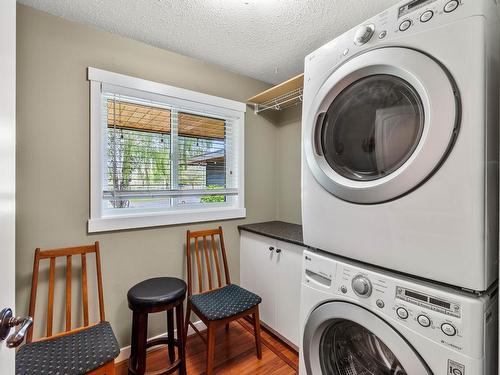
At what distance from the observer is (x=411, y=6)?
0.80 metres

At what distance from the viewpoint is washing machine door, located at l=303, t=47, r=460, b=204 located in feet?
2.36

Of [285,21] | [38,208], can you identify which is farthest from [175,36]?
[38,208]

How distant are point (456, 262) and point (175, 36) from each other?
1956mm

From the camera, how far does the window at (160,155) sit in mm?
1632

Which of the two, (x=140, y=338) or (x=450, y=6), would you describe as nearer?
(x=450, y=6)

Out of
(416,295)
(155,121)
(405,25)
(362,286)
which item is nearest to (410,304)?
(416,295)

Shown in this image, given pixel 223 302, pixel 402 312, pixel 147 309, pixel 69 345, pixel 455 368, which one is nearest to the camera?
pixel 455 368

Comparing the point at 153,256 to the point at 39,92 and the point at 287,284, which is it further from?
the point at 39,92

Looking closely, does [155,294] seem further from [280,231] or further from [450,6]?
[450,6]

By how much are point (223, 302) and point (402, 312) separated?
3.70 ft

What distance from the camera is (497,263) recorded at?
2.45 ft

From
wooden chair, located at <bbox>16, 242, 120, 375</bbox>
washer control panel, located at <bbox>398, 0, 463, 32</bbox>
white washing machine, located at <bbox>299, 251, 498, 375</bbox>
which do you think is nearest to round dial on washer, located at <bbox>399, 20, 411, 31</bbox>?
washer control panel, located at <bbox>398, 0, 463, 32</bbox>

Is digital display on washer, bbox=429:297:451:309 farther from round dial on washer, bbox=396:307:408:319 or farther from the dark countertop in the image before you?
the dark countertop

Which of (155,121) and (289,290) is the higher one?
(155,121)
